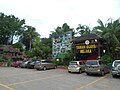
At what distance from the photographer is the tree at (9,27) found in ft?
213

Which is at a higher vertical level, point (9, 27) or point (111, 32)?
point (9, 27)

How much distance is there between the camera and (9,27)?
65.9 metres

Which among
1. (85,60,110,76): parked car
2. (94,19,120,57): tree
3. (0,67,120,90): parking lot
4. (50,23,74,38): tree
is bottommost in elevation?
(0,67,120,90): parking lot

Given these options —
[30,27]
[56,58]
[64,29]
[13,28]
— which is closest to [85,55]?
[56,58]

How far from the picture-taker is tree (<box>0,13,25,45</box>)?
213 ft

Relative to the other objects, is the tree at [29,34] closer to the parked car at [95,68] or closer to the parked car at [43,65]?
the parked car at [43,65]

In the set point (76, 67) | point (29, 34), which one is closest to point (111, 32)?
point (76, 67)

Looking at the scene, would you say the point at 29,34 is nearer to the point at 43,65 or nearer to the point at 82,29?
the point at 82,29

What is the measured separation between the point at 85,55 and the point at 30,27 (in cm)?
4348

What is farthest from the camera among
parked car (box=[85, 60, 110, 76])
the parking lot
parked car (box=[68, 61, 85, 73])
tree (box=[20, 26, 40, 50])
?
tree (box=[20, 26, 40, 50])

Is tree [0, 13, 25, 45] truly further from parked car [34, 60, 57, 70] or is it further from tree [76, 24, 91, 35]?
parked car [34, 60, 57, 70]

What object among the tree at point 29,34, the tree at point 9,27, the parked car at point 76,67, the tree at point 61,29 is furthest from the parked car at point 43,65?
the tree at point 29,34

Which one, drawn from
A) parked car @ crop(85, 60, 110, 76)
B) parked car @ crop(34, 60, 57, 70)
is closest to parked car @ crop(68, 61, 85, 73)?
parked car @ crop(85, 60, 110, 76)

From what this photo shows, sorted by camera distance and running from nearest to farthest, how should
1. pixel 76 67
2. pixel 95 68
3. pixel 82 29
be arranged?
pixel 95 68, pixel 76 67, pixel 82 29
